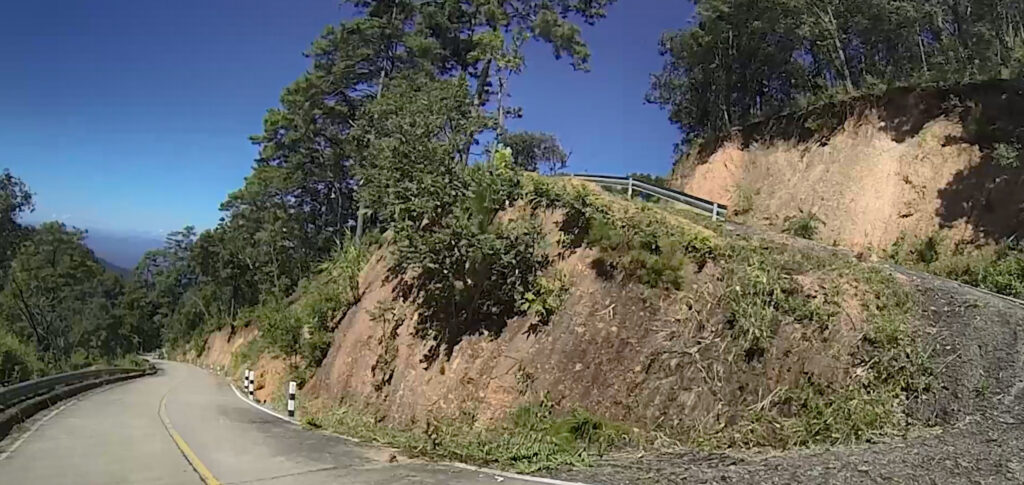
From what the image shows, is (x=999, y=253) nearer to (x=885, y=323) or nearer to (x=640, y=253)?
(x=885, y=323)

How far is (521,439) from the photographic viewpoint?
37.6 ft

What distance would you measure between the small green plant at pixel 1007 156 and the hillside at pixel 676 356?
846 centimetres

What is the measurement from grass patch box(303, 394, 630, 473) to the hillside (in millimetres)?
39

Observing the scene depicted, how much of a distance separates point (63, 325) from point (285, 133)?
31.8 meters

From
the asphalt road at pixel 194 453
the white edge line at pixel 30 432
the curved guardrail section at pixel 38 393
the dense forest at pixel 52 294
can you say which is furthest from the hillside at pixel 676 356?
the dense forest at pixel 52 294

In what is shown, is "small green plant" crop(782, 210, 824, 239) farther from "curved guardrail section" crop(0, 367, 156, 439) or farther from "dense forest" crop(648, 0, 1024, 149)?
"curved guardrail section" crop(0, 367, 156, 439)

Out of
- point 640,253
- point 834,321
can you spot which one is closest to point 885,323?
point 834,321

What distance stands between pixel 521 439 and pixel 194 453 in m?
5.16

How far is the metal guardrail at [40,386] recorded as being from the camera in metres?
14.7

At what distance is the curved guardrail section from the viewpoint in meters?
14.0

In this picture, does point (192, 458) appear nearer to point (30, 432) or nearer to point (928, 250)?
point (30, 432)

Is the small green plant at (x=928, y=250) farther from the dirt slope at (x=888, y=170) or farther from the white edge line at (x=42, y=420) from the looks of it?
the white edge line at (x=42, y=420)

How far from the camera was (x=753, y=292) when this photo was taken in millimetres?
13125

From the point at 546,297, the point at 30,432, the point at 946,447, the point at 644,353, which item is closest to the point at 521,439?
the point at 644,353
